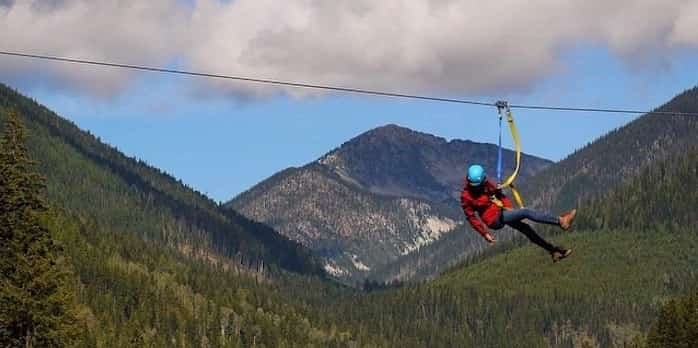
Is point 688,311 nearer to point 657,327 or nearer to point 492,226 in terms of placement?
point 657,327

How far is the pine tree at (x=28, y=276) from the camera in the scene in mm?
61812

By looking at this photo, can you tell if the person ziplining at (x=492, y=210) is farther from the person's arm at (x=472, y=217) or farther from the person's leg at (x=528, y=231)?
the person's leg at (x=528, y=231)

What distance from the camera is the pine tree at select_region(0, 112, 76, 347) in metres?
61.8

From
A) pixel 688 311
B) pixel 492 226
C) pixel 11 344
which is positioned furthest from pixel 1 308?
pixel 688 311

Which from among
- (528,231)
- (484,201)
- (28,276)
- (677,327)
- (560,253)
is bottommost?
(28,276)

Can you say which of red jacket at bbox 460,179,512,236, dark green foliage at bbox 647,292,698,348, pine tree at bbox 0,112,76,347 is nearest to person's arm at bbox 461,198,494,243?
red jacket at bbox 460,179,512,236

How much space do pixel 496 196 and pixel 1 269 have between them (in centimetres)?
3092

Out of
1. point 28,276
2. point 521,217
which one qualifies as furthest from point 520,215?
point 28,276

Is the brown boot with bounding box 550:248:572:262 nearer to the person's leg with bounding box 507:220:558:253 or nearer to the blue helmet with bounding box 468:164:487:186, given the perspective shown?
the person's leg with bounding box 507:220:558:253

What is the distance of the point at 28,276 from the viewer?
6269 cm

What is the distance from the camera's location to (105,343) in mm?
140750

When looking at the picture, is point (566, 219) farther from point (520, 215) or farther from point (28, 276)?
point (28, 276)

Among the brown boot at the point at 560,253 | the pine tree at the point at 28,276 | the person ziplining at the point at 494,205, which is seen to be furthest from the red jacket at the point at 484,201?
the pine tree at the point at 28,276

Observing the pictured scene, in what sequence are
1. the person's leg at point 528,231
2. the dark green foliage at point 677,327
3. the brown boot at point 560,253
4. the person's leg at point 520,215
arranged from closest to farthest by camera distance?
the person's leg at point 520,215 → the person's leg at point 528,231 → the brown boot at point 560,253 → the dark green foliage at point 677,327
